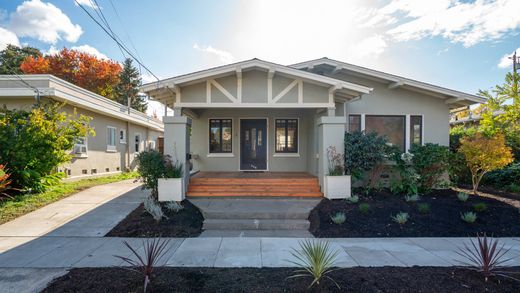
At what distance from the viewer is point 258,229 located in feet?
19.0

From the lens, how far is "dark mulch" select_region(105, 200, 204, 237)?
17.5 ft

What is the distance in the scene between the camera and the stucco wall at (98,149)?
988 cm

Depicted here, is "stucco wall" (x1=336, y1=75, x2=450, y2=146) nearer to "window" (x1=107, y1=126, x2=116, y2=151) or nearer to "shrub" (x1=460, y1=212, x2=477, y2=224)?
"shrub" (x1=460, y1=212, x2=477, y2=224)

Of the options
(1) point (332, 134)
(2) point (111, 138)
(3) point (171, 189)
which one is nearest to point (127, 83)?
(2) point (111, 138)

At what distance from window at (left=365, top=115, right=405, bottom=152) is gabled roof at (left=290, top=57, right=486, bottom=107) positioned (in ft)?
3.85

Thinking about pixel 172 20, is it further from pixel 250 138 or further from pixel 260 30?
pixel 250 138

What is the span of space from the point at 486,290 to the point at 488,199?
18.8ft

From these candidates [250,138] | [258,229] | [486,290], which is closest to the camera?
[486,290]

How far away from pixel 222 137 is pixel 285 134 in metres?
2.59

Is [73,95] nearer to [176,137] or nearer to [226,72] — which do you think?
[176,137]

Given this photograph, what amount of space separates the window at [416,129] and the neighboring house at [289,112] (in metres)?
0.03

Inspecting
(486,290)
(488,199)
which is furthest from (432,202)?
(486,290)

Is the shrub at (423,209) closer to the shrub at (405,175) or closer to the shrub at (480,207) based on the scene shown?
the shrub at (480,207)

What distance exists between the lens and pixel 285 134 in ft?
33.7
